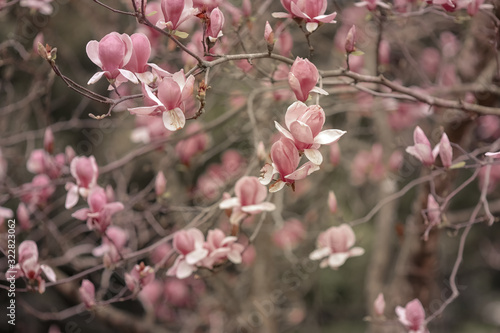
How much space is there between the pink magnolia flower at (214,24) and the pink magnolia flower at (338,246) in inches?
20.4

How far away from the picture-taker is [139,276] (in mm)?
1002

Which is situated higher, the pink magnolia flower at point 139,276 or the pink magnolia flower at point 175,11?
the pink magnolia flower at point 175,11

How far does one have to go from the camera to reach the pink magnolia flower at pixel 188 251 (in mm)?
956

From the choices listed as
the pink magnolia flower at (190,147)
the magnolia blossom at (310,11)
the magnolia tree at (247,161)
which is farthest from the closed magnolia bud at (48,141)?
the magnolia blossom at (310,11)

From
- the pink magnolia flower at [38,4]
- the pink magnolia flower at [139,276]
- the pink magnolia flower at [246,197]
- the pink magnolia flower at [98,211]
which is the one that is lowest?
the pink magnolia flower at [139,276]

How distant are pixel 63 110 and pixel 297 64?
110 inches

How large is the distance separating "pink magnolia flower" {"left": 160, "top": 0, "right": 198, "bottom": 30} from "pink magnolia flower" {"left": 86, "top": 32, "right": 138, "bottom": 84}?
63mm

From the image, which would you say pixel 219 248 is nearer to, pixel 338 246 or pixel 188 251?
pixel 188 251

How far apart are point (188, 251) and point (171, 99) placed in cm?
36

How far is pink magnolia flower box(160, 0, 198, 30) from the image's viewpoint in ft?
2.46

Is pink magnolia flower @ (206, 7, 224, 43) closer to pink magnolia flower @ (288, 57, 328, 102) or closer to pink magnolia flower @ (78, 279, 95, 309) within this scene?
pink magnolia flower @ (288, 57, 328, 102)

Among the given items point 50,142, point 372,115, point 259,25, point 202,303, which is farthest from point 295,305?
point 50,142

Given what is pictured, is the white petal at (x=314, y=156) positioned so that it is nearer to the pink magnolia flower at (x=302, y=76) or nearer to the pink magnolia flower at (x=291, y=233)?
the pink magnolia flower at (x=302, y=76)

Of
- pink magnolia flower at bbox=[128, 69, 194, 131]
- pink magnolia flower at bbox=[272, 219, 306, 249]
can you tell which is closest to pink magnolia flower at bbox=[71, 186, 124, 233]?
pink magnolia flower at bbox=[128, 69, 194, 131]
